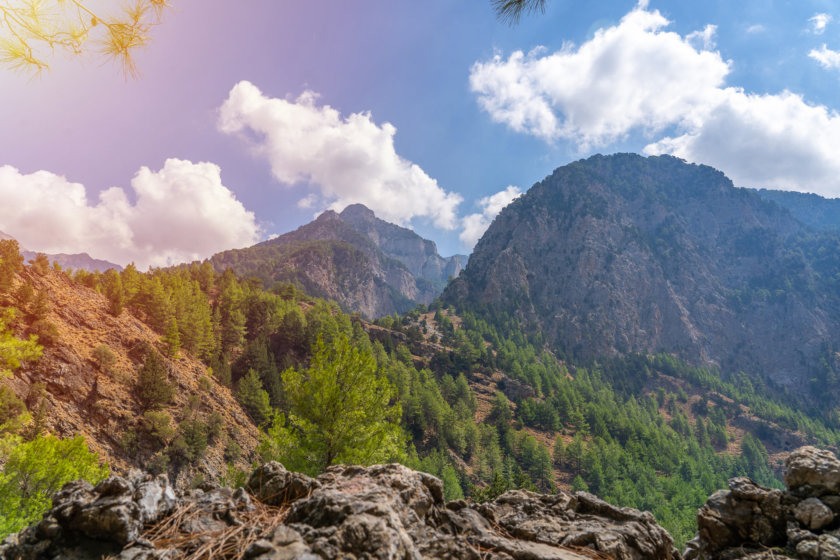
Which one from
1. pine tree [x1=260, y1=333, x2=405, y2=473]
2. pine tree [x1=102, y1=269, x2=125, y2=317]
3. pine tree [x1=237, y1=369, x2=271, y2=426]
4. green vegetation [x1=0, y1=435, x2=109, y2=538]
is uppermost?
pine tree [x1=102, y1=269, x2=125, y2=317]

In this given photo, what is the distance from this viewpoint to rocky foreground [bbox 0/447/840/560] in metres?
3.56

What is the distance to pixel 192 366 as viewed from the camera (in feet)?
154

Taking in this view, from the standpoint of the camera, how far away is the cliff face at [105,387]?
95.6 ft

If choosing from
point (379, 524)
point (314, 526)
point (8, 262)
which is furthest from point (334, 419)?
point (8, 262)

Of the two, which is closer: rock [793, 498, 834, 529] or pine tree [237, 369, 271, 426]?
rock [793, 498, 834, 529]

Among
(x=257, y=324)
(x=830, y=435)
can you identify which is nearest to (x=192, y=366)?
(x=257, y=324)

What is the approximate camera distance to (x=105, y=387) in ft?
111

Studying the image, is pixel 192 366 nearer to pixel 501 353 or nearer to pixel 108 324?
pixel 108 324

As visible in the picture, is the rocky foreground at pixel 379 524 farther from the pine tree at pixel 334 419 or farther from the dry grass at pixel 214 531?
the pine tree at pixel 334 419

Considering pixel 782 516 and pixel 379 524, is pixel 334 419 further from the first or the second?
pixel 782 516

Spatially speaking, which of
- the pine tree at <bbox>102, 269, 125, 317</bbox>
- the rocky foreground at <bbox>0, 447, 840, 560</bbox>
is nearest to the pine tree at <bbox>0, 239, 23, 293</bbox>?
the pine tree at <bbox>102, 269, 125, 317</bbox>

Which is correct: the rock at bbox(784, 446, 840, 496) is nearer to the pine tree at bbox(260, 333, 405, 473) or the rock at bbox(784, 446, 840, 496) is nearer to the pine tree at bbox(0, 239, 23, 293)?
the pine tree at bbox(260, 333, 405, 473)

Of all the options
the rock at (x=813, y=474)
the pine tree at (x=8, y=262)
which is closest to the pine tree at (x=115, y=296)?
the pine tree at (x=8, y=262)

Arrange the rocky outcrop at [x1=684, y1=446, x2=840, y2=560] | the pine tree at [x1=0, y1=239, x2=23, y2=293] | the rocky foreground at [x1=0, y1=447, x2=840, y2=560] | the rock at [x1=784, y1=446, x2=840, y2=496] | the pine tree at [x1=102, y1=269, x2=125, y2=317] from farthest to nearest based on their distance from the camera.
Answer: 1. the pine tree at [x1=102, y1=269, x2=125, y2=317]
2. the pine tree at [x1=0, y1=239, x2=23, y2=293]
3. the rock at [x1=784, y1=446, x2=840, y2=496]
4. the rocky outcrop at [x1=684, y1=446, x2=840, y2=560]
5. the rocky foreground at [x1=0, y1=447, x2=840, y2=560]
